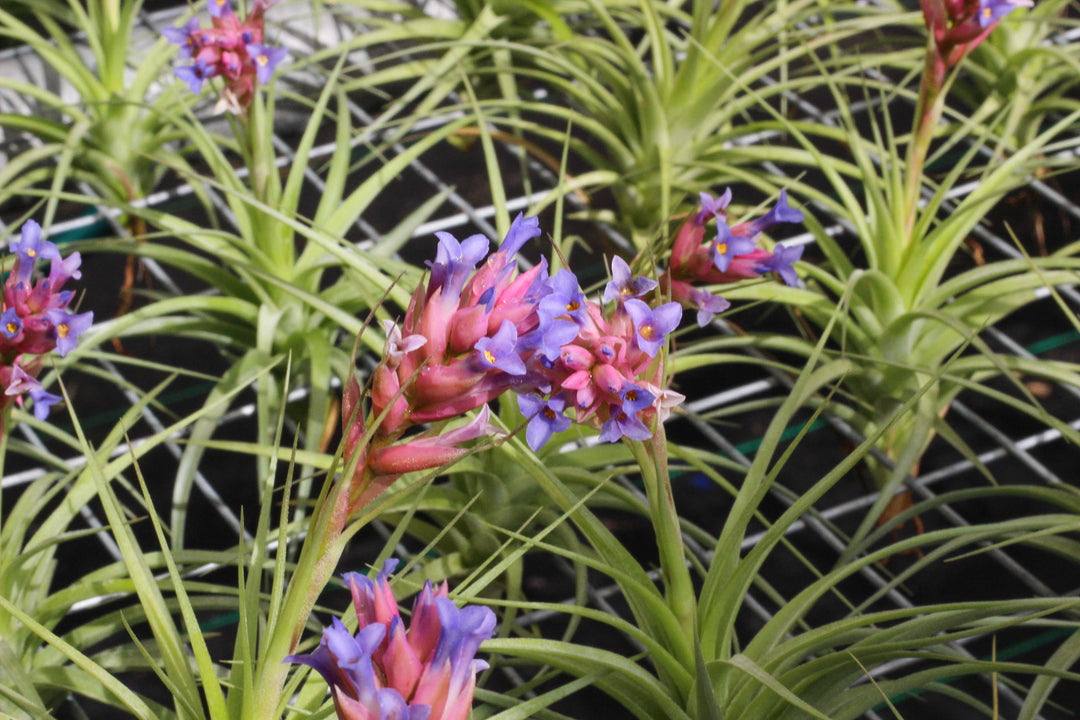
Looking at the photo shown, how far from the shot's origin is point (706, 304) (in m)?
1.13

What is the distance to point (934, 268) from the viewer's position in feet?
5.57

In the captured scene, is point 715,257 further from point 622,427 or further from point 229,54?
point 229,54

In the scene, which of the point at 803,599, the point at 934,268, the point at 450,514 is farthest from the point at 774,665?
the point at 934,268

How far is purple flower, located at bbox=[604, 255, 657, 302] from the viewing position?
933 millimetres

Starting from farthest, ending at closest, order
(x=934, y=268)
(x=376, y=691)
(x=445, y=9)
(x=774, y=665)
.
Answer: (x=445, y=9) < (x=934, y=268) < (x=774, y=665) < (x=376, y=691)

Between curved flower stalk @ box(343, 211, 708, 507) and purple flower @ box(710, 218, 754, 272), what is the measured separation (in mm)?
274

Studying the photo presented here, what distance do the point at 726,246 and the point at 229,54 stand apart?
29.7 inches

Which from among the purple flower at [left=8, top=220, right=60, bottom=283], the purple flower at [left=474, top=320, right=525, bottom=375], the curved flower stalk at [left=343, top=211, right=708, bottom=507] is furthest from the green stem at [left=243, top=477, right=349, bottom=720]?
the purple flower at [left=8, top=220, right=60, bottom=283]

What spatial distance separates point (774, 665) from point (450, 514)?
1.74 feet

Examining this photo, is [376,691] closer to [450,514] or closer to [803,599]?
[803,599]

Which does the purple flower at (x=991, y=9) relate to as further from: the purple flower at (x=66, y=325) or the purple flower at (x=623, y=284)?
the purple flower at (x=66, y=325)

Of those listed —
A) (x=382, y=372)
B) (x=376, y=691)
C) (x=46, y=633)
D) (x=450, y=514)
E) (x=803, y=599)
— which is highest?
(x=382, y=372)

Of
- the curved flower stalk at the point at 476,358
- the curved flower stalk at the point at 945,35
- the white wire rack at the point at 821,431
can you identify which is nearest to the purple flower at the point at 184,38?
the white wire rack at the point at 821,431

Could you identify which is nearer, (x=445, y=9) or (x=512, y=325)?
(x=512, y=325)
